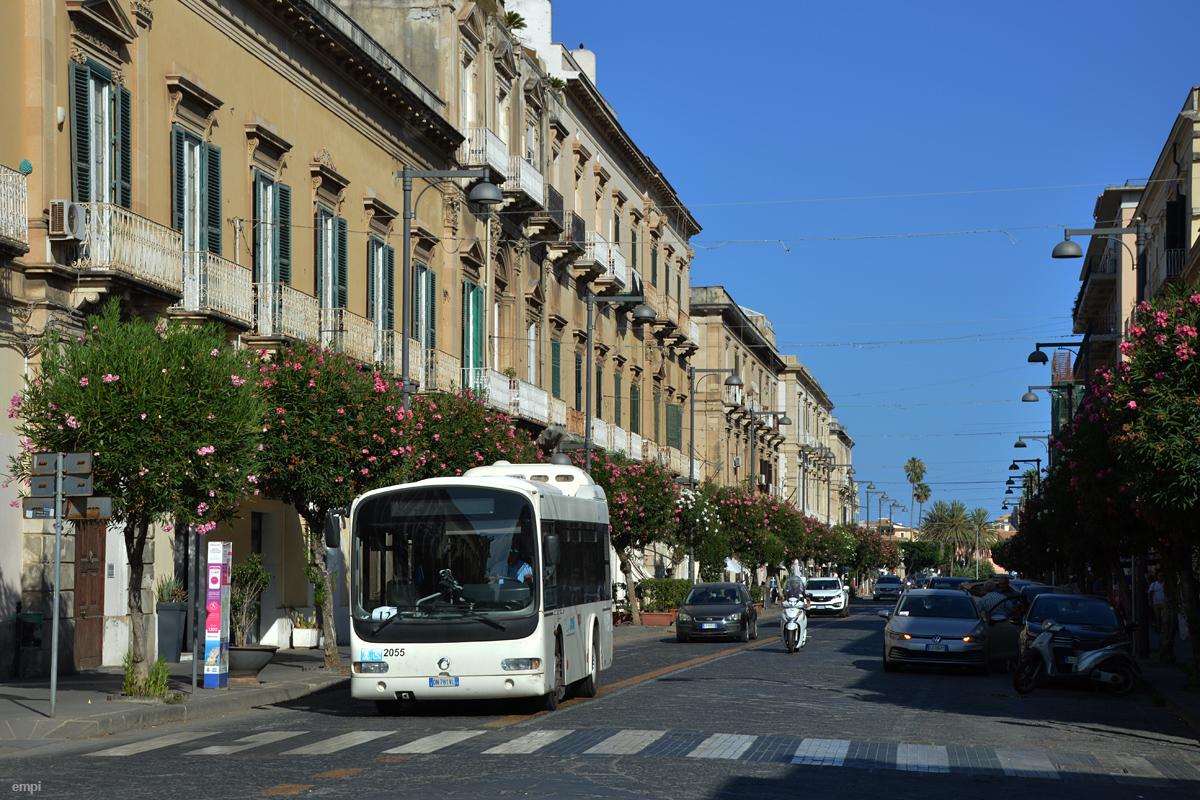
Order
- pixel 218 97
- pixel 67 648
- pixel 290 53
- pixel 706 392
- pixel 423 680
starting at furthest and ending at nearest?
pixel 706 392 → pixel 290 53 → pixel 218 97 → pixel 67 648 → pixel 423 680

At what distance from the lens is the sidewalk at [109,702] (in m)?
15.1

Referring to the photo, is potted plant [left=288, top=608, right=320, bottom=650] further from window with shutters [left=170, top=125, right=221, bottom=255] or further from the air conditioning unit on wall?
the air conditioning unit on wall

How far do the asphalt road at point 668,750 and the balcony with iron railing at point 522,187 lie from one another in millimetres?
21017

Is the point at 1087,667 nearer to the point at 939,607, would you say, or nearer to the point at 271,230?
the point at 939,607

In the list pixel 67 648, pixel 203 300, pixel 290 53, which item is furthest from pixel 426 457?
pixel 290 53

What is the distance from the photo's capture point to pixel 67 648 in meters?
21.7

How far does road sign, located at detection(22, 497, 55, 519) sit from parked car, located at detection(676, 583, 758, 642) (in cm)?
2244

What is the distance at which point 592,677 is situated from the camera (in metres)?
20.4

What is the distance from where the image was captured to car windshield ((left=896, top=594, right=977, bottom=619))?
2691 centimetres

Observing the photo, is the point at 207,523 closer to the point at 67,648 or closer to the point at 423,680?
the point at 423,680

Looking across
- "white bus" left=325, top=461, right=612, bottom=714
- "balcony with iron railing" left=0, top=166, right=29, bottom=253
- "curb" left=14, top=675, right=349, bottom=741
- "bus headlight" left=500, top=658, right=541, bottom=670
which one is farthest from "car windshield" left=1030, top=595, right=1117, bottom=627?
"balcony with iron railing" left=0, top=166, right=29, bottom=253

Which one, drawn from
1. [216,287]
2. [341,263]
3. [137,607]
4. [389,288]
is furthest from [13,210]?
[389,288]

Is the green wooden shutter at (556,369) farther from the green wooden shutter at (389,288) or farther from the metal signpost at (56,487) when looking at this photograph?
the metal signpost at (56,487)

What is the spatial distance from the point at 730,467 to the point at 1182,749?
6549 cm
